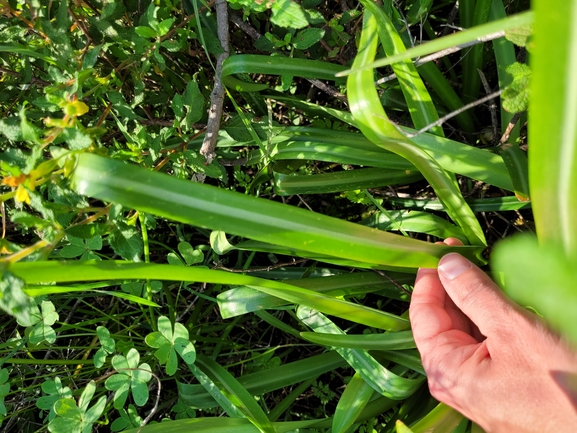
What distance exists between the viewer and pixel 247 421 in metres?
1.21

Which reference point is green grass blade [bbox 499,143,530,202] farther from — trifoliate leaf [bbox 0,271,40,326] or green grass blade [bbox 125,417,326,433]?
trifoliate leaf [bbox 0,271,40,326]

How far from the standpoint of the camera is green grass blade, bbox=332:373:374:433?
1156 mm

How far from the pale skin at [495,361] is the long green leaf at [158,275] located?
203mm

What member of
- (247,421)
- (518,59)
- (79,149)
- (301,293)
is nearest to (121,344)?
(247,421)

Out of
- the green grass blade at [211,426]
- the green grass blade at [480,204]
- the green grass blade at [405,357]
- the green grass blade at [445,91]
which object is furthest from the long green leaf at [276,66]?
the green grass blade at [211,426]

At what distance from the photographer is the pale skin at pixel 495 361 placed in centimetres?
83

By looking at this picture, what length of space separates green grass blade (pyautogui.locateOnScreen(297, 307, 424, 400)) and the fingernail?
1.12 feet

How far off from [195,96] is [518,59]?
874 millimetres

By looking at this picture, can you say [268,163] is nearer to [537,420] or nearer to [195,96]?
[195,96]

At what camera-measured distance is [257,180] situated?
129cm

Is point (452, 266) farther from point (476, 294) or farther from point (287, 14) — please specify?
point (287, 14)

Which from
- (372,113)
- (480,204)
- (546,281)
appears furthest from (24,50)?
(480,204)

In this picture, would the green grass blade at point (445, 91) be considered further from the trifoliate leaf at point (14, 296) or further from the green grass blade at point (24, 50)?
the trifoliate leaf at point (14, 296)

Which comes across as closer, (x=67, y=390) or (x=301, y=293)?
(x=301, y=293)
